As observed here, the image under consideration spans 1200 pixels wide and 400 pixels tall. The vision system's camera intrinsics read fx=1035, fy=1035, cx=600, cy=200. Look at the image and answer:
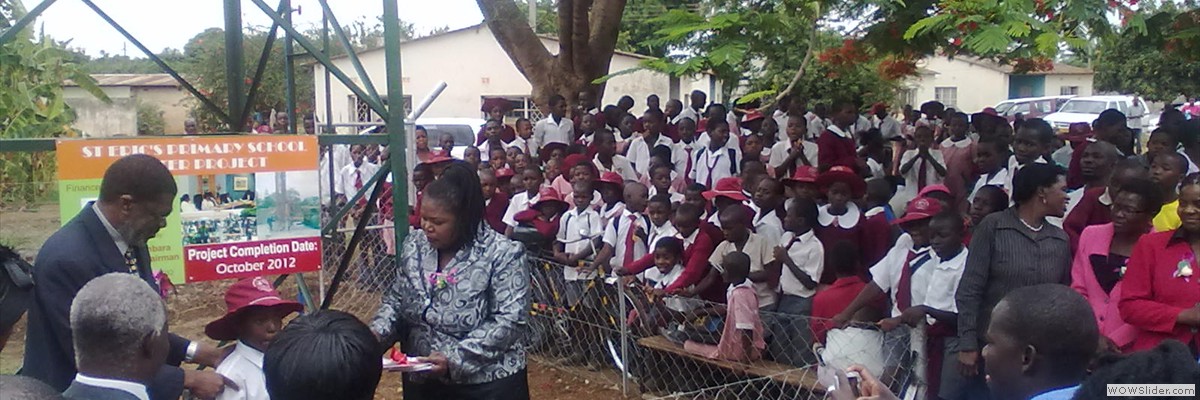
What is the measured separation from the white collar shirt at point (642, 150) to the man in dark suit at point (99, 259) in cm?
684

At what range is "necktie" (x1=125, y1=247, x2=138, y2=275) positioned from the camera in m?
3.37

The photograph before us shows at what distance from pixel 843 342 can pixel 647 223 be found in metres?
2.09

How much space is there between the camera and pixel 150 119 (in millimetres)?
31297

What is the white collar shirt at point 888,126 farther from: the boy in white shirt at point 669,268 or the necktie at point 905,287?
the necktie at point 905,287

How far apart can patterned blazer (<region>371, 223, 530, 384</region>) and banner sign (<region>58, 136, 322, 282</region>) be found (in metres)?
1.26

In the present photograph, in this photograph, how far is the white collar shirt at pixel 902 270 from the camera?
186 inches

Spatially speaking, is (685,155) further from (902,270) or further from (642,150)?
(902,270)

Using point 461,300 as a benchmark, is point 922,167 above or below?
above

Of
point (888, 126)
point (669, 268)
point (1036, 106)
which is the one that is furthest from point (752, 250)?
point (1036, 106)

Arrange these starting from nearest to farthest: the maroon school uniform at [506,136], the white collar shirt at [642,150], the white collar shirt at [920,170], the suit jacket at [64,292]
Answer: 1. the suit jacket at [64,292]
2. the white collar shirt at [920,170]
3. the white collar shirt at [642,150]
4. the maroon school uniform at [506,136]

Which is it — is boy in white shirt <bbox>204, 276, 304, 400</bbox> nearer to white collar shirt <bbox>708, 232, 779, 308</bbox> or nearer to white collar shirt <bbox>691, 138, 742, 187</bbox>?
white collar shirt <bbox>708, 232, 779, 308</bbox>

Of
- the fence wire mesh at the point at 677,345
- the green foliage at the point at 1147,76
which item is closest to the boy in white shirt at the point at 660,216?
the fence wire mesh at the point at 677,345

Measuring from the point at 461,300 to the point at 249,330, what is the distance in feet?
2.27

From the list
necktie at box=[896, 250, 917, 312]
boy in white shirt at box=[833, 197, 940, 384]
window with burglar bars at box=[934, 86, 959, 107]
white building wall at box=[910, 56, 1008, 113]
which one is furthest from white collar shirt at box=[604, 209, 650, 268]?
window with burglar bars at box=[934, 86, 959, 107]
